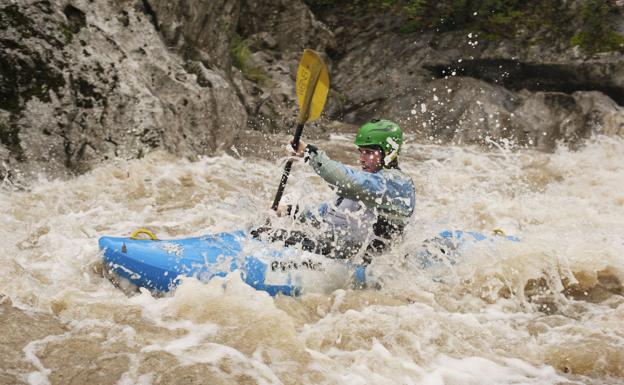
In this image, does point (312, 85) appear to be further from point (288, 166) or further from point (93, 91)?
point (93, 91)

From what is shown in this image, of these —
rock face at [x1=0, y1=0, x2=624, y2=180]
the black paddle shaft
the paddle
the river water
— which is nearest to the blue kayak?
the river water

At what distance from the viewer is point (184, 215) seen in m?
5.95

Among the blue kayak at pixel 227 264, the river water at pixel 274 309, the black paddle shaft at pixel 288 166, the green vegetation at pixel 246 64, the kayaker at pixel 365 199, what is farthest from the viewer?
the green vegetation at pixel 246 64

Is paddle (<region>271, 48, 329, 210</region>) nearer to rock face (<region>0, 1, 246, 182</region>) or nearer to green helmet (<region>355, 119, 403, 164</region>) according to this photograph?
green helmet (<region>355, 119, 403, 164</region>)

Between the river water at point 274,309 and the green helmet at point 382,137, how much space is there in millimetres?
564

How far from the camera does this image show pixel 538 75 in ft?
36.2

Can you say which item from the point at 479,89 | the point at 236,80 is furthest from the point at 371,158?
the point at 479,89

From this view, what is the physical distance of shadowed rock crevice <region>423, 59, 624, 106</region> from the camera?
35.2ft

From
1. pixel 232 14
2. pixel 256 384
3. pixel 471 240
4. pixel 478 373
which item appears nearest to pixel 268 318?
pixel 256 384

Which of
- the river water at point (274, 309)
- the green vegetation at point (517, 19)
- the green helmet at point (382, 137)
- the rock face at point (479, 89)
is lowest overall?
the river water at point (274, 309)

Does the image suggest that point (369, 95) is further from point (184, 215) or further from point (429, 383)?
point (429, 383)

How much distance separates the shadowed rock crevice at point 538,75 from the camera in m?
10.7

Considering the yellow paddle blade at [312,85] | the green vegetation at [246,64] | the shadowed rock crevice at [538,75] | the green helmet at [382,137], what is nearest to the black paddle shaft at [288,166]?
the yellow paddle blade at [312,85]

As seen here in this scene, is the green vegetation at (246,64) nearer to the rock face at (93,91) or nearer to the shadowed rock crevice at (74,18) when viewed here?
the rock face at (93,91)
